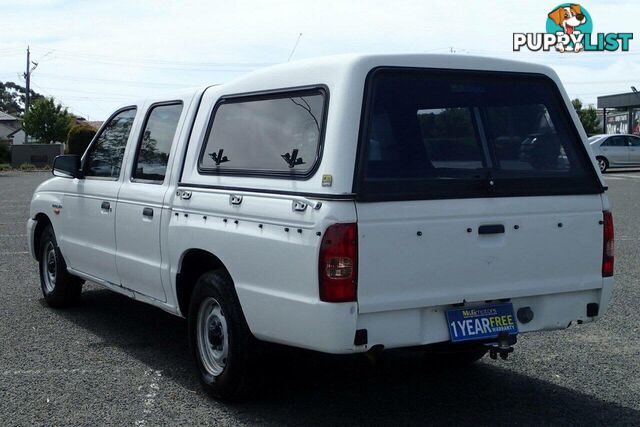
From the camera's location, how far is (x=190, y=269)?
5.86 metres

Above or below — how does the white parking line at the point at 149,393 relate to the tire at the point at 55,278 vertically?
below

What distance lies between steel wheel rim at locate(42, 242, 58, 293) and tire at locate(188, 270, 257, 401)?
10.4 ft

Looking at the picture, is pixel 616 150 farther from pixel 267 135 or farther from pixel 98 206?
pixel 267 135

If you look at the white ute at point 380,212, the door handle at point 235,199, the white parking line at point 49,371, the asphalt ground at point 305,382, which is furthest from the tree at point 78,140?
the door handle at point 235,199

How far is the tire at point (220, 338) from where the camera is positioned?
204 inches

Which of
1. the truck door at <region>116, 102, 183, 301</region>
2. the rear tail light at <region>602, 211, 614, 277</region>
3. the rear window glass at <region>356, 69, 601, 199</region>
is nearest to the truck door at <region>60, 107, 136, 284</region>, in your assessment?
the truck door at <region>116, 102, 183, 301</region>

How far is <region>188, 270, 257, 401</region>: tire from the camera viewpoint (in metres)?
5.18

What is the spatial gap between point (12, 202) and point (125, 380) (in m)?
17.7

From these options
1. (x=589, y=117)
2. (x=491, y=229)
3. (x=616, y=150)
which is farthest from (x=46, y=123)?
(x=491, y=229)

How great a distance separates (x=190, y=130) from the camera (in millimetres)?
6047

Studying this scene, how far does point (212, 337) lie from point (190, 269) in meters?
0.55

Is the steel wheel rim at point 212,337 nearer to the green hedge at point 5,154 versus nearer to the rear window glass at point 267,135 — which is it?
the rear window glass at point 267,135

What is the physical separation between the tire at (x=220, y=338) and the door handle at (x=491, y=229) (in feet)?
4.75

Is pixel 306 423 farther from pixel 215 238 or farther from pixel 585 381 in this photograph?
pixel 585 381
